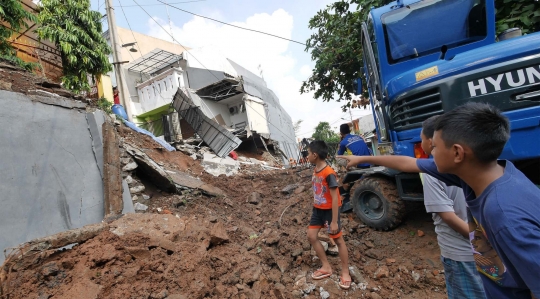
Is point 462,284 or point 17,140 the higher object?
point 17,140

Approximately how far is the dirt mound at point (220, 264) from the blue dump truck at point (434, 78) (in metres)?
0.53

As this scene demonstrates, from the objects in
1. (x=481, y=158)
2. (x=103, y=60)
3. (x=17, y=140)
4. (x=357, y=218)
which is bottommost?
(x=357, y=218)

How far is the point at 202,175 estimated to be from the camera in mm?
8352

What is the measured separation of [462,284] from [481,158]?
1135 millimetres

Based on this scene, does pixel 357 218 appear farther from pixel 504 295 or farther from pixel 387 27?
pixel 504 295

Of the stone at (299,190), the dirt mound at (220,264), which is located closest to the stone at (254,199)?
the stone at (299,190)

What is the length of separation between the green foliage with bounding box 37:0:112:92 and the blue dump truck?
10.2 m

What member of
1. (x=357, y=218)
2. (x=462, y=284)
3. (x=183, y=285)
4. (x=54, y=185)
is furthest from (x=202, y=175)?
(x=462, y=284)

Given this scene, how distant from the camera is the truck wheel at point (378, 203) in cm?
375

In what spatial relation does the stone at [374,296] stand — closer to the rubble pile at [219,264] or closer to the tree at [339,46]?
the rubble pile at [219,264]

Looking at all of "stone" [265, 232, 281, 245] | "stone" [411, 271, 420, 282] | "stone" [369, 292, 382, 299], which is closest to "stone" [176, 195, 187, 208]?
"stone" [265, 232, 281, 245]

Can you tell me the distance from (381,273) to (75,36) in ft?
38.2

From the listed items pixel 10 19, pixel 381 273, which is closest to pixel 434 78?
pixel 381 273

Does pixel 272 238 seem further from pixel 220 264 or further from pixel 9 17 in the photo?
pixel 9 17
